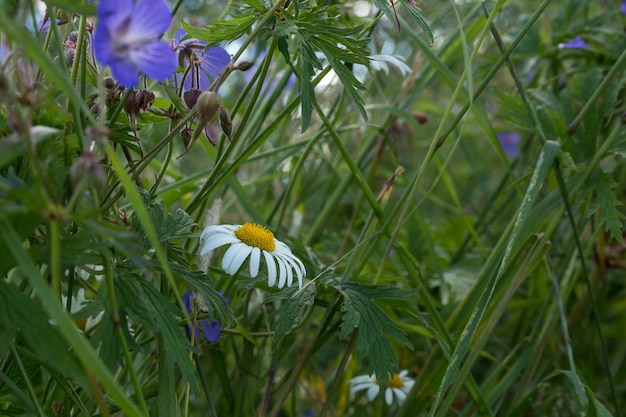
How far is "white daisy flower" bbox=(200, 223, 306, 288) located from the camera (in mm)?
753

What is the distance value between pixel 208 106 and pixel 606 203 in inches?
24.0

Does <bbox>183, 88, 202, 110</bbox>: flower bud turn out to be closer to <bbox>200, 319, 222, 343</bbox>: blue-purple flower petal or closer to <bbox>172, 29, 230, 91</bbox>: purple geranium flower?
<bbox>172, 29, 230, 91</bbox>: purple geranium flower

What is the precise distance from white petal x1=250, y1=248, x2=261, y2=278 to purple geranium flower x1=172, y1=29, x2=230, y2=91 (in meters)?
0.19

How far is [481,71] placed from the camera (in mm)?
1517

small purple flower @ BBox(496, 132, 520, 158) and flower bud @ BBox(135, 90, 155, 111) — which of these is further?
small purple flower @ BBox(496, 132, 520, 158)

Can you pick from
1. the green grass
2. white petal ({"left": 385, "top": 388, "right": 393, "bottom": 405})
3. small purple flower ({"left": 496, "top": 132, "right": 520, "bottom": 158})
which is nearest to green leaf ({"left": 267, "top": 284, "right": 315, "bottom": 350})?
the green grass

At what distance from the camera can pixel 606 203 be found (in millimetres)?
964

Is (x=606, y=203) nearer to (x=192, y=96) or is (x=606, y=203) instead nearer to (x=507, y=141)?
(x=192, y=96)

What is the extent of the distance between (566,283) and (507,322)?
0.26 meters

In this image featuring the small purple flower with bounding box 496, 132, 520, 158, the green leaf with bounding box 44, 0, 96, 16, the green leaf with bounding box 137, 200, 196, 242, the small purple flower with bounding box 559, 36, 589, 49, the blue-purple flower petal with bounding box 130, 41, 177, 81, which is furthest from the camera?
the small purple flower with bounding box 496, 132, 520, 158

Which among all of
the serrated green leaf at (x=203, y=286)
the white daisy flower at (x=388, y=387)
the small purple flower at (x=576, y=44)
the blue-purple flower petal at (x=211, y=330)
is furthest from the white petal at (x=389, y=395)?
the small purple flower at (x=576, y=44)

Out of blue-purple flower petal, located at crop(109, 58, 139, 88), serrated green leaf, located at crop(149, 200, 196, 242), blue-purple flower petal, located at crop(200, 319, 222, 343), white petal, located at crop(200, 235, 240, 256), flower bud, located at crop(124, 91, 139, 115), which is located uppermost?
blue-purple flower petal, located at crop(109, 58, 139, 88)

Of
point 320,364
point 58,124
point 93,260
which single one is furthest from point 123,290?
point 320,364

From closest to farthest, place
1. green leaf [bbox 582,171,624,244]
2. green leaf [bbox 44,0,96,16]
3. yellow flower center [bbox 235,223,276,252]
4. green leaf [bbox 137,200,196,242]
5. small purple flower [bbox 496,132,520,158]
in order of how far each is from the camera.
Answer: green leaf [bbox 44,0,96,16]
green leaf [bbox 137,200,196,242]
yellow flower center [bbox 235,223,276,252]
green leaf [bbox 582,171,624,244]
small purple flower [bbox 496,132,520,158]
